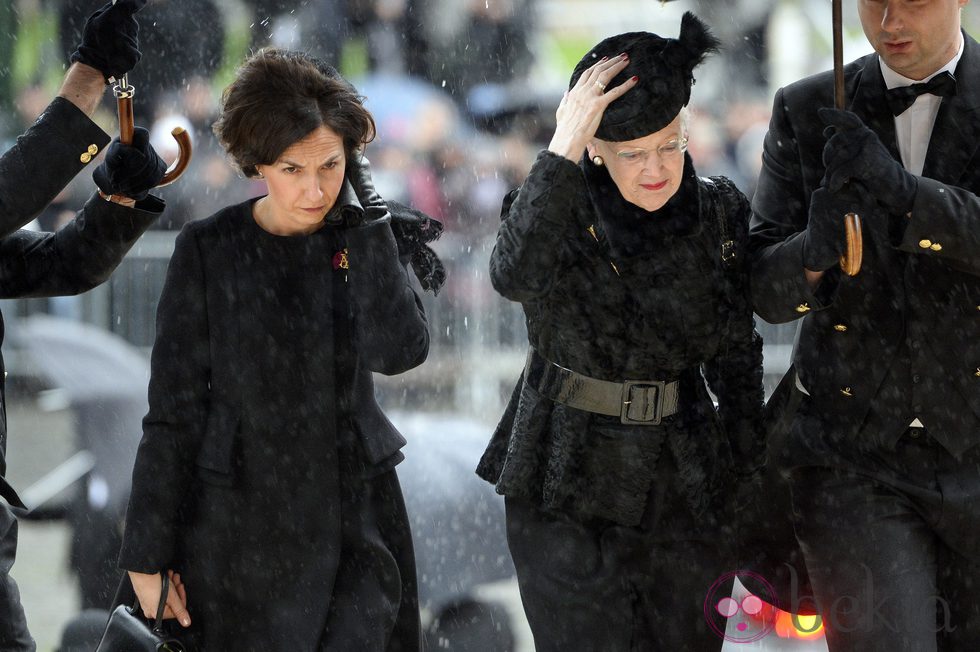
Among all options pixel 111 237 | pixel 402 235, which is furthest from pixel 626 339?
pixel 111 237

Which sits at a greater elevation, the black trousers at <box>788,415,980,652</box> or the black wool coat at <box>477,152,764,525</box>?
the black wool coat at <box>477,152,764,525</box>

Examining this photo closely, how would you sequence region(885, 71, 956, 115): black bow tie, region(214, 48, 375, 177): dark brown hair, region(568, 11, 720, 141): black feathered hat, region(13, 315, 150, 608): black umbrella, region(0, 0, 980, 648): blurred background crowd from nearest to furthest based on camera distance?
1. region(568, 11, 720, 141): black feathered hat
2. region(885, 71, 956, 115): black bow tie
3. region(214, 48, 375, 177): dark brown hair
4. region(13, 315, 150, 608): black umbrella
5. region(0, 0, 980, 648): blurred background crowd

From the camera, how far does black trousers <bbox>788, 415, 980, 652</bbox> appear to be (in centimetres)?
339

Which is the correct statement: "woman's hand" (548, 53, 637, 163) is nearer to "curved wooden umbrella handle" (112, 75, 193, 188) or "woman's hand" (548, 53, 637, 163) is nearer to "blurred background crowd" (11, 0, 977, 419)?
"curved wooden umbrella handle" (112, 75, 193, 188)

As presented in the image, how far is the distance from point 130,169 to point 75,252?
26cm

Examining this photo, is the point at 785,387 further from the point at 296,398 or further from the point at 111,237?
the point at 111,237

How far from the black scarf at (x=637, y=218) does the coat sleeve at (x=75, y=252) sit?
1.07 metres

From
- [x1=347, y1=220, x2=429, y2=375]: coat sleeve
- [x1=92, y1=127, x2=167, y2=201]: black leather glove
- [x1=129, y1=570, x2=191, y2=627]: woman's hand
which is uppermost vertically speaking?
[x1=92, y1=127, x2=167, y2=201]: black leather glove

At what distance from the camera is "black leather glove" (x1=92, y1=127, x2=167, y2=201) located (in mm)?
3479

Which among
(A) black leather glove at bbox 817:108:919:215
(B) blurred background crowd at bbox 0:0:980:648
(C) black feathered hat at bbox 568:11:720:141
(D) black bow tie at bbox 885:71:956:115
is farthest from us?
(B) blurred background crowd at bbox 0:0:980:648

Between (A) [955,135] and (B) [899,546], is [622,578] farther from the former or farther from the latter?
(A) [955,135]

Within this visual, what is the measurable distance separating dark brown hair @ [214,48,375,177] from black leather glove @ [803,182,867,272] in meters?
1.11

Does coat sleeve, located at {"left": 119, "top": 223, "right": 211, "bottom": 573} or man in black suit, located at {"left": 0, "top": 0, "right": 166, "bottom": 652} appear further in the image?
coat sleeve, located at {"left": 119, "top": 223, "right": 211, "bottom": 573}

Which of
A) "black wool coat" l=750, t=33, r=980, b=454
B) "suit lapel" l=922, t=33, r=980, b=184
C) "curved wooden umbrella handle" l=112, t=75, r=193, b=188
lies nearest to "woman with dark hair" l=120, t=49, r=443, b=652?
"curved wooden umbrella handle" l=112, t=75, r=193, b=188
